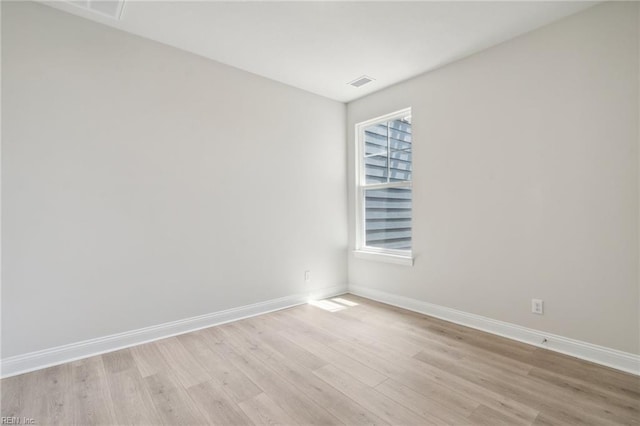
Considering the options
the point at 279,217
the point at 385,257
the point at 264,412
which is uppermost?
the point at 279,217

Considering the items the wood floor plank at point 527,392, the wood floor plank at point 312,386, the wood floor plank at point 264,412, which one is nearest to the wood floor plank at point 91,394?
the wood floor plank at point 264,412

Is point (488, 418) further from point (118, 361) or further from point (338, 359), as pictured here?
point (118, 361)

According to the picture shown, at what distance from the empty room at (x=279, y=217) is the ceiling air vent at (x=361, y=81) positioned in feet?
0.08

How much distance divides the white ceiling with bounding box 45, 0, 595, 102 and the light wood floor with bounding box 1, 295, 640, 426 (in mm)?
2607

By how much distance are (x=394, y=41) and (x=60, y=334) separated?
11.7 ft

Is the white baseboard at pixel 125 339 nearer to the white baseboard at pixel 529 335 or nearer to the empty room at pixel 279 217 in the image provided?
the empty room at pixel 279 217

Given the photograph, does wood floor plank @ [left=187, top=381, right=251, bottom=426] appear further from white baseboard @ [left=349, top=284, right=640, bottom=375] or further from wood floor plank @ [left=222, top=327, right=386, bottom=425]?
white baseboard @ [left=349, top=284, right=640, bottom=375]

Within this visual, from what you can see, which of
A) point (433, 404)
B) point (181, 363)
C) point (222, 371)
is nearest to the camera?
point (433, 404)

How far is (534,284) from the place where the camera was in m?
2.59

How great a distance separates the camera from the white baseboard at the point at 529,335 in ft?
7.16

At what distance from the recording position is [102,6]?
2.23 m

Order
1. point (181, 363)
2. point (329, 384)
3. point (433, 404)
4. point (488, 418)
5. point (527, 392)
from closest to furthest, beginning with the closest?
point (488, 418) → point (433, 404) → point (527, 392) → point (329, 384) → point (181, 363)

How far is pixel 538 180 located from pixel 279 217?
2510 millimetres

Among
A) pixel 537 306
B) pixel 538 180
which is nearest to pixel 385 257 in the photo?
pixel 537 306
